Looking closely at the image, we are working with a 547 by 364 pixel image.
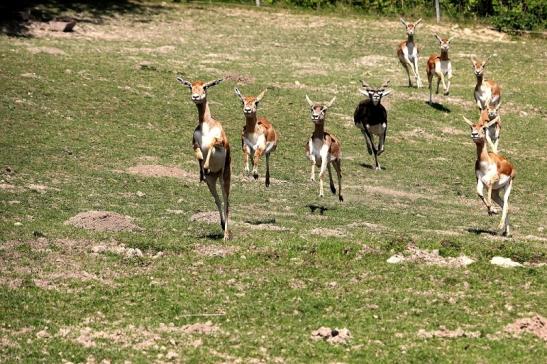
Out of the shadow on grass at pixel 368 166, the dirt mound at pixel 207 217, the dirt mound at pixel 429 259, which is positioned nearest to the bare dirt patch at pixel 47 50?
the shadow on grass at pixel 368 166

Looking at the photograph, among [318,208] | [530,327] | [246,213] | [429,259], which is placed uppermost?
[530,327]

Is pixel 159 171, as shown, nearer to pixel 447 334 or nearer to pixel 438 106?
pixel 447 334

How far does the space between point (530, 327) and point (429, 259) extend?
8.73ft

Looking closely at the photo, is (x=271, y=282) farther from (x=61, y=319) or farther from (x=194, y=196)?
(x=194, y=196)

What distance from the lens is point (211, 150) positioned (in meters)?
16.0

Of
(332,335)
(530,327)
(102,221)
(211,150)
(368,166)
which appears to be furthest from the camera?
(368,166)

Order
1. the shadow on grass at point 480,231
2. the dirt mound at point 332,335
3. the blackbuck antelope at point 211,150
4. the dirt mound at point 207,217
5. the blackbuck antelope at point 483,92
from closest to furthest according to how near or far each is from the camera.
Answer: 1. the dirt mound at point 332,335
2. the blackbuck antelope at point 211,150
3. the dirt mound at point 207,217
4. the shadow on grass at point 480,231
5. the blackbuck antelope at point 483,92

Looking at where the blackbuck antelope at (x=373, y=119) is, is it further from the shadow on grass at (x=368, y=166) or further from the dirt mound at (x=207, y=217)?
the dirt mound at (x=207, y=217)

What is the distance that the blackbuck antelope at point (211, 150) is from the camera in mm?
16062

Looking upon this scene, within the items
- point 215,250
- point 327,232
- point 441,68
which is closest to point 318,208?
point 327,232

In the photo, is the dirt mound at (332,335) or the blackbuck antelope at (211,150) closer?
the dirt mound at (332,335)

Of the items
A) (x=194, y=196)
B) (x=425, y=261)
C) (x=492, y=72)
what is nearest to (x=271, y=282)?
(x=425, y=261)

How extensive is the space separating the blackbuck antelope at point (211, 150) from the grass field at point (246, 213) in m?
0.72

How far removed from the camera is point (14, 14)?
35.4m
